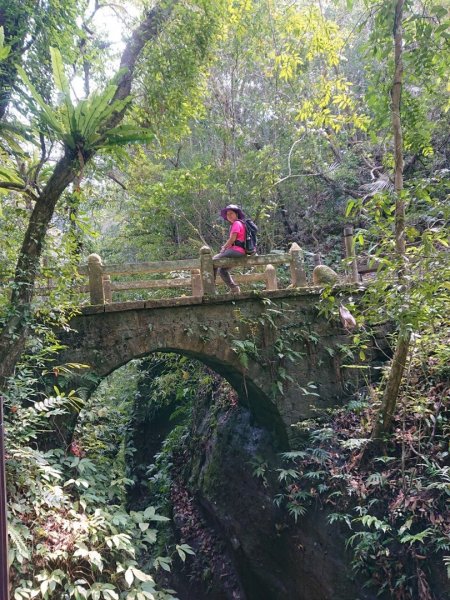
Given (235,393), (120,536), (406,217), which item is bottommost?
(120,536)

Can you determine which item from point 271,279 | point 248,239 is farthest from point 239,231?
point 271,279

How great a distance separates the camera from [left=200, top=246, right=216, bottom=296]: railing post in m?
7.70

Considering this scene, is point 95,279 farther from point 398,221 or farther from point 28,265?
point 398,221

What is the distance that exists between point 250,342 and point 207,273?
132 cm

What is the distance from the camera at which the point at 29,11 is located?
6.46 metres

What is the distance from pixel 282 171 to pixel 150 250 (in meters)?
4.27

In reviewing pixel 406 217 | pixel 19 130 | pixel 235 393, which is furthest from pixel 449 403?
pixel 19 130

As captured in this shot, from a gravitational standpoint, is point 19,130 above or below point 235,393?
above

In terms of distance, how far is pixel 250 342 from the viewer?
25.8ft

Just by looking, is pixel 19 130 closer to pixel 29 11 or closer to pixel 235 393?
pixel 29 11

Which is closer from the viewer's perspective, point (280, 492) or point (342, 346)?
point (280, 492)

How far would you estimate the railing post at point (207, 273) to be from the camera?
770 cm

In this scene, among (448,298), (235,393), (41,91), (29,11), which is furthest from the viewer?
(235,393)

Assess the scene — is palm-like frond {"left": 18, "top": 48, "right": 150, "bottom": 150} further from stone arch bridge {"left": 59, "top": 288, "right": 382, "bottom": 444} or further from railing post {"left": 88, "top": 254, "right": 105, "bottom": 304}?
stone arch bridge {"left": 59, "top": 288, "right": 382, "bottom": 444}
